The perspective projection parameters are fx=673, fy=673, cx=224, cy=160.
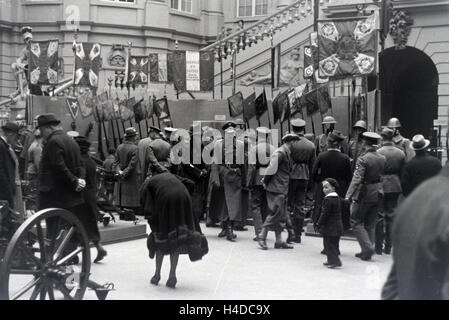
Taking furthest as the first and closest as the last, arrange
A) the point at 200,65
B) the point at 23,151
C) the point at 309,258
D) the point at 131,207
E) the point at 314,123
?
the point at 200,65, the point at 314,123, the point at 23,151, the point at 131,207, the point at 309,258

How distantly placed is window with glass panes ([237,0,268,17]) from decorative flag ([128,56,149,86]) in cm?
1159

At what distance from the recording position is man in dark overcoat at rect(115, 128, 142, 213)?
12711 millimetres

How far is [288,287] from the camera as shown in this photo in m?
8.07

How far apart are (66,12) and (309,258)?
19.2 m

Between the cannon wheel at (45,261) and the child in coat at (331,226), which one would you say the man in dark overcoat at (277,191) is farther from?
the cannon wheel at (45,261)

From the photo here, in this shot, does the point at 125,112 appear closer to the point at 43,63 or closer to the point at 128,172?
the point at 43,63

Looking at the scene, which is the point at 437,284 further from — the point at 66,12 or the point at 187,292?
the point at 66,12

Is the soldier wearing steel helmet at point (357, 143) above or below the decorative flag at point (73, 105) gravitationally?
below

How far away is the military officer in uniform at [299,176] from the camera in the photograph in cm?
1158

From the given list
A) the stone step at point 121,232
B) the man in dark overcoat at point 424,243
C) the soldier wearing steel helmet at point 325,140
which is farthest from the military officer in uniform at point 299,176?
the man in dark overcoat at point 424,243

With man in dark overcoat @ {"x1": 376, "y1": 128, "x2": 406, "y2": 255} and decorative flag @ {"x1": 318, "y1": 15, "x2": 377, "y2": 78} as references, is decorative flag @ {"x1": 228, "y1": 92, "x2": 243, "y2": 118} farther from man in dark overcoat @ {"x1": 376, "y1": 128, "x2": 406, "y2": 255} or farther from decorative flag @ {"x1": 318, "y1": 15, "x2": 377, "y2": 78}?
man in dark overcoat @ {"x1": 376, "y1": 128, "x2": 406, "y2": 255}

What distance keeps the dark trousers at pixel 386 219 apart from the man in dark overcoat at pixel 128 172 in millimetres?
4696

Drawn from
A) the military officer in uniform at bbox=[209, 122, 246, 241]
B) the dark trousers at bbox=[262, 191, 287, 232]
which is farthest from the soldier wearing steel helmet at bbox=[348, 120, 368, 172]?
the military officer in uniform at bbox=[209, 122, 246, 241]
